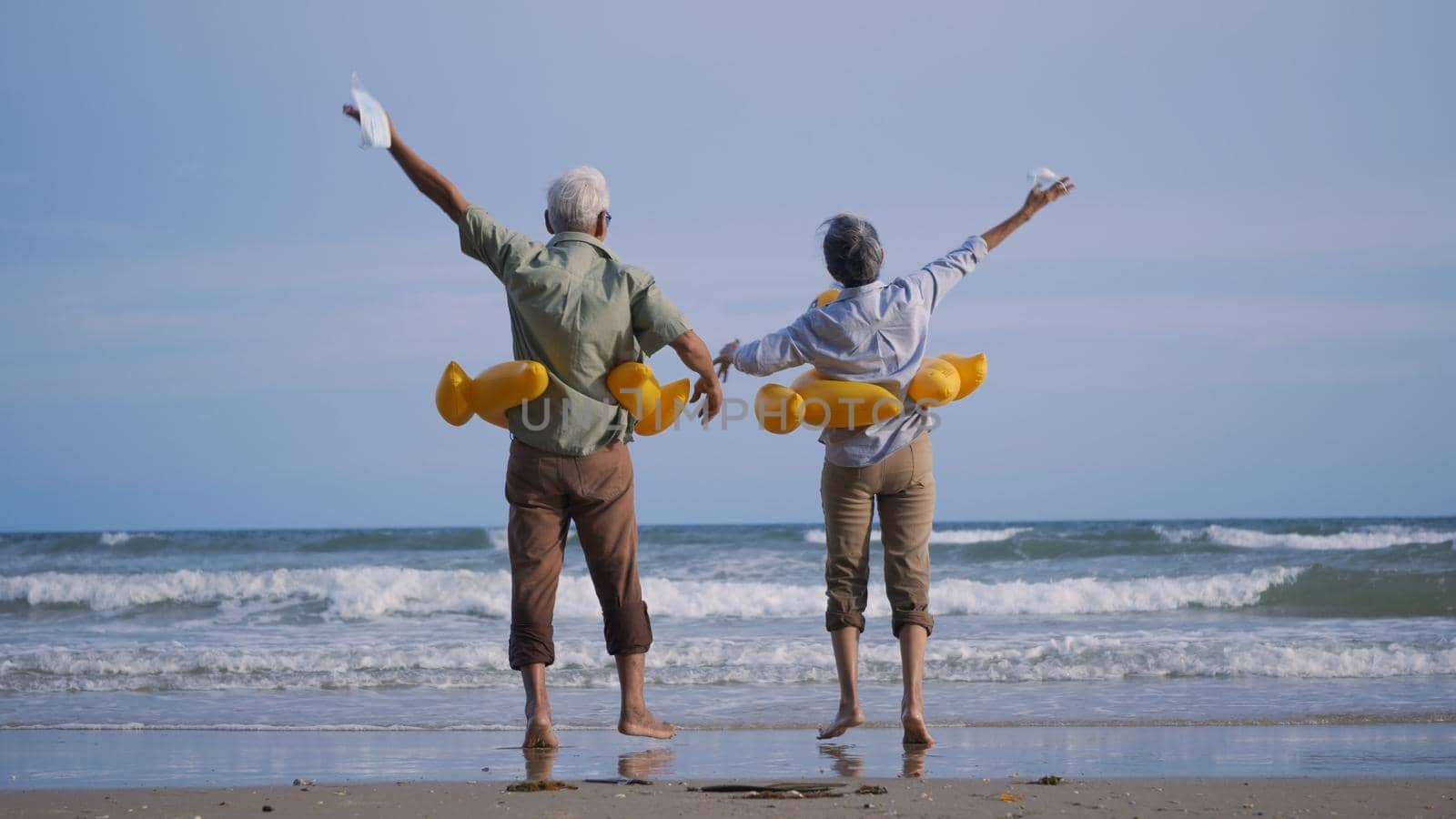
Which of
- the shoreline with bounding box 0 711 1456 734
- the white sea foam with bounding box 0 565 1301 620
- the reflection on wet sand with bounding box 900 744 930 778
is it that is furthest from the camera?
the white sea foam with bounding box 0 565 1301 620

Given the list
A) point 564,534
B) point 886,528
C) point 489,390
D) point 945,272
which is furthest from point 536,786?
point 945,272

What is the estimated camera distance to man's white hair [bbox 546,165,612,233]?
417cm

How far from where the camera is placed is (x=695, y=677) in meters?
6.90

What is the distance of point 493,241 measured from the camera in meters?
4.02

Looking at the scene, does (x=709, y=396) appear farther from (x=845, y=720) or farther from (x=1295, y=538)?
(x=1295, y=538)

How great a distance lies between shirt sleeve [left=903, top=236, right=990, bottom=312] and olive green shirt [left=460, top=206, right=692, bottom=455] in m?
0.82

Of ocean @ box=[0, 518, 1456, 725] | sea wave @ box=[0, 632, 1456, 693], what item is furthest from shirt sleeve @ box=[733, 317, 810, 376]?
sea wave @ box=[0, 632, 1456, 693]

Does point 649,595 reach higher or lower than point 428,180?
lower

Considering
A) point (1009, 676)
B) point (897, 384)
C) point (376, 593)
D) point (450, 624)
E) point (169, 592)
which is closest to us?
point (897, 384)

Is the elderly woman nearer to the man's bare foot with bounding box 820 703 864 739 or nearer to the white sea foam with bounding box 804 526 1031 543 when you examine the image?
the man's bare foot with bounding box 820 703 864 739

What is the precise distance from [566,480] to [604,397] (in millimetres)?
287

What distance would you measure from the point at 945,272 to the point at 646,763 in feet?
6.20

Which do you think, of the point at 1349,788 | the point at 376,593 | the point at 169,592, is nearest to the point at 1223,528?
the point at 376,593

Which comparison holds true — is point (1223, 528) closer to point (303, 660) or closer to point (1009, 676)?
point (1009, 676)
